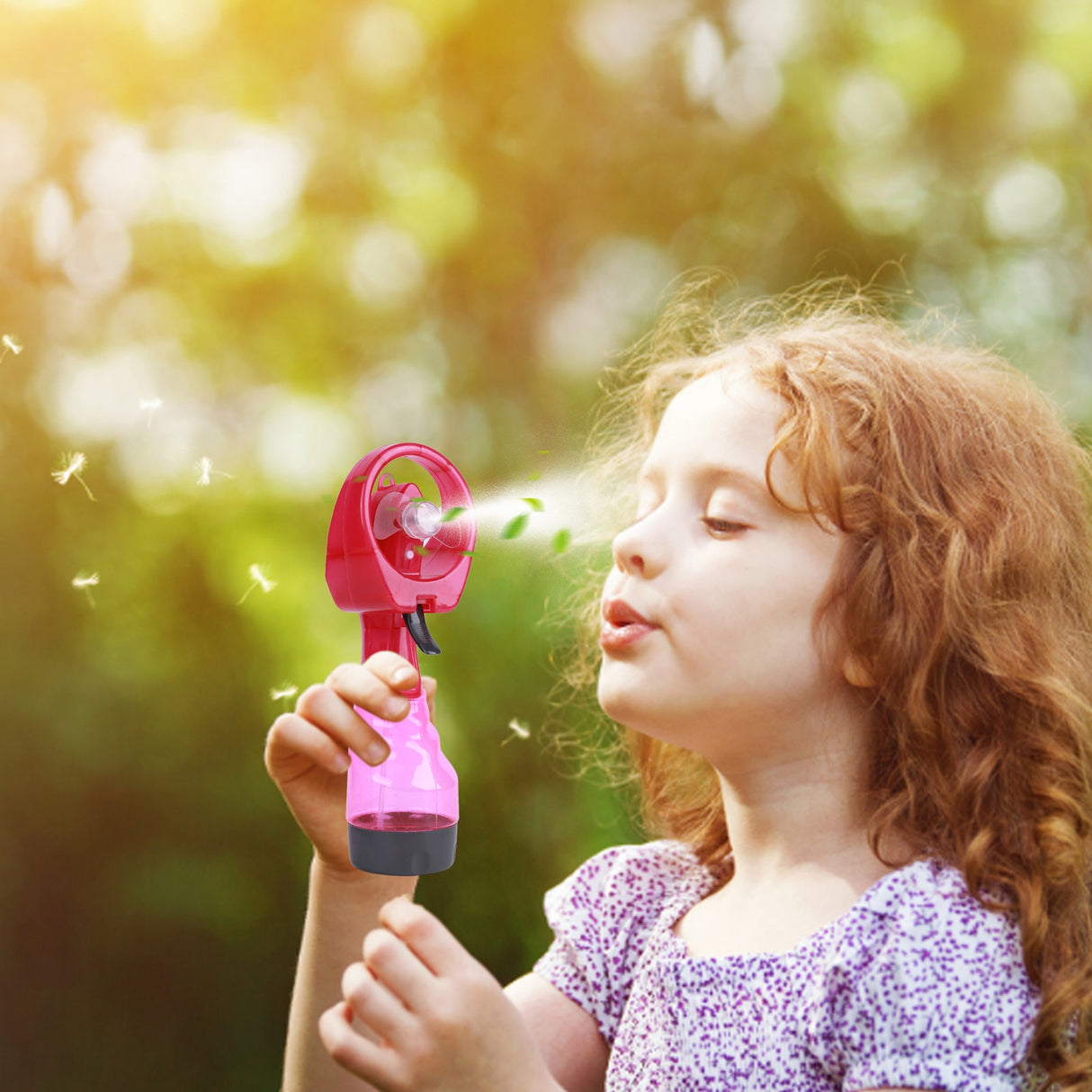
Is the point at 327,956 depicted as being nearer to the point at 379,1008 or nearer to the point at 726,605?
the point at 379,1008

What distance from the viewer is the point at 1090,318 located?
1.44 m

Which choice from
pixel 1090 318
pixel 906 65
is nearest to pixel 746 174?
pixel 906 65

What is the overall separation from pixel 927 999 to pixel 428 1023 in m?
0.30

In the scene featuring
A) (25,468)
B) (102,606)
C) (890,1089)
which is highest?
(25,468)

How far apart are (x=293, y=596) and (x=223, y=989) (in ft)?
1.50

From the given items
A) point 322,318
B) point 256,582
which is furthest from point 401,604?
point 322,318

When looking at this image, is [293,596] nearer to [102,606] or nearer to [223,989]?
[102,606]

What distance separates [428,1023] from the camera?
604 mm

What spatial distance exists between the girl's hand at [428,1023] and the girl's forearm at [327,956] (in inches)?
8.1

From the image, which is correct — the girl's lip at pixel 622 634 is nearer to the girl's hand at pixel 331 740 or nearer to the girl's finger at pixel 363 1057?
the girl's hand at pixel 331 740

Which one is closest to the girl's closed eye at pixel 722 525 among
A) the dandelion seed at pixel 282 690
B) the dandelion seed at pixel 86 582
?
the dandelion seed at pixel 282 690

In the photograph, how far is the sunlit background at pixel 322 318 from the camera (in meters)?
1.26

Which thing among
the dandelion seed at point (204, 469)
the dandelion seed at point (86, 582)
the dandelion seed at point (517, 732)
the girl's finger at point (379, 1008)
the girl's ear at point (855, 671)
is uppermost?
the dandelion seed at point (204, 469)

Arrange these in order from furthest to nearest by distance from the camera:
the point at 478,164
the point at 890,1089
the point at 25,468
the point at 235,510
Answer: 1. the point at 478,164
2. the point at 235,510
3. the point at 25,468
4. the point at 890,1089
